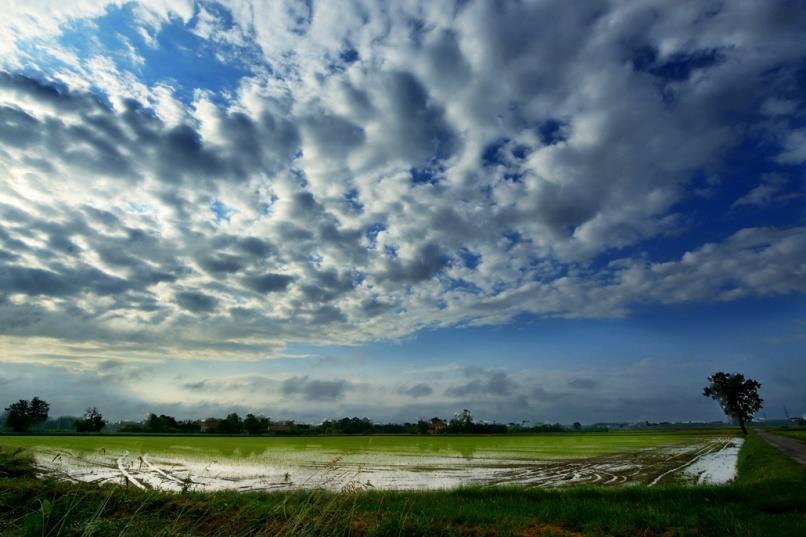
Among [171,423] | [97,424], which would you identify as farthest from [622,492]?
[171,423]

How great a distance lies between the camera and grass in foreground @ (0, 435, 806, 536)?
7.27 m

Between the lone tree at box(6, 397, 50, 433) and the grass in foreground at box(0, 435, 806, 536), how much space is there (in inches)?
4061

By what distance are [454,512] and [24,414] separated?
118 metres

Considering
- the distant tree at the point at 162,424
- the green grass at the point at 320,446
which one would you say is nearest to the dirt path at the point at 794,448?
the green grass at the point at 320,446

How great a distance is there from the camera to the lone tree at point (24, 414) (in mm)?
92438

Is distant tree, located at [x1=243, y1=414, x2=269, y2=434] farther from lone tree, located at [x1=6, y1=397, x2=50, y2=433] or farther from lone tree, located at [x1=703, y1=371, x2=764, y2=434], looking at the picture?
lone tree, located at [x1=703, y1=371, x2=764, y2=434]

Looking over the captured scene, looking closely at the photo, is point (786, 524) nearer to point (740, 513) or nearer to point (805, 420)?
point (740, 513)

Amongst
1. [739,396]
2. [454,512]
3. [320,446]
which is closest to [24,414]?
[320,446]

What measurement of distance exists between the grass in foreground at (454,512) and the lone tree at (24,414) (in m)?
103

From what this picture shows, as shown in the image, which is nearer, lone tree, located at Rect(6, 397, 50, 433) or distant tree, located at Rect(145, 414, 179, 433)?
lone tree, located at Rect(6, 397, 50, 433)

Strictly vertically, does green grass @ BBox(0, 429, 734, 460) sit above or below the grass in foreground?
below

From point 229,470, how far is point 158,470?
4372 mm

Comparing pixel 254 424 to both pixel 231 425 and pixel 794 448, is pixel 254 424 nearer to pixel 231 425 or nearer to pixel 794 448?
pixel 231 425

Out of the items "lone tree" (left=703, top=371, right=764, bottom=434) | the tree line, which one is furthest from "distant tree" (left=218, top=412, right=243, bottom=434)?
"lone tree" (left=703, top=371, right=764, bottom=434)
